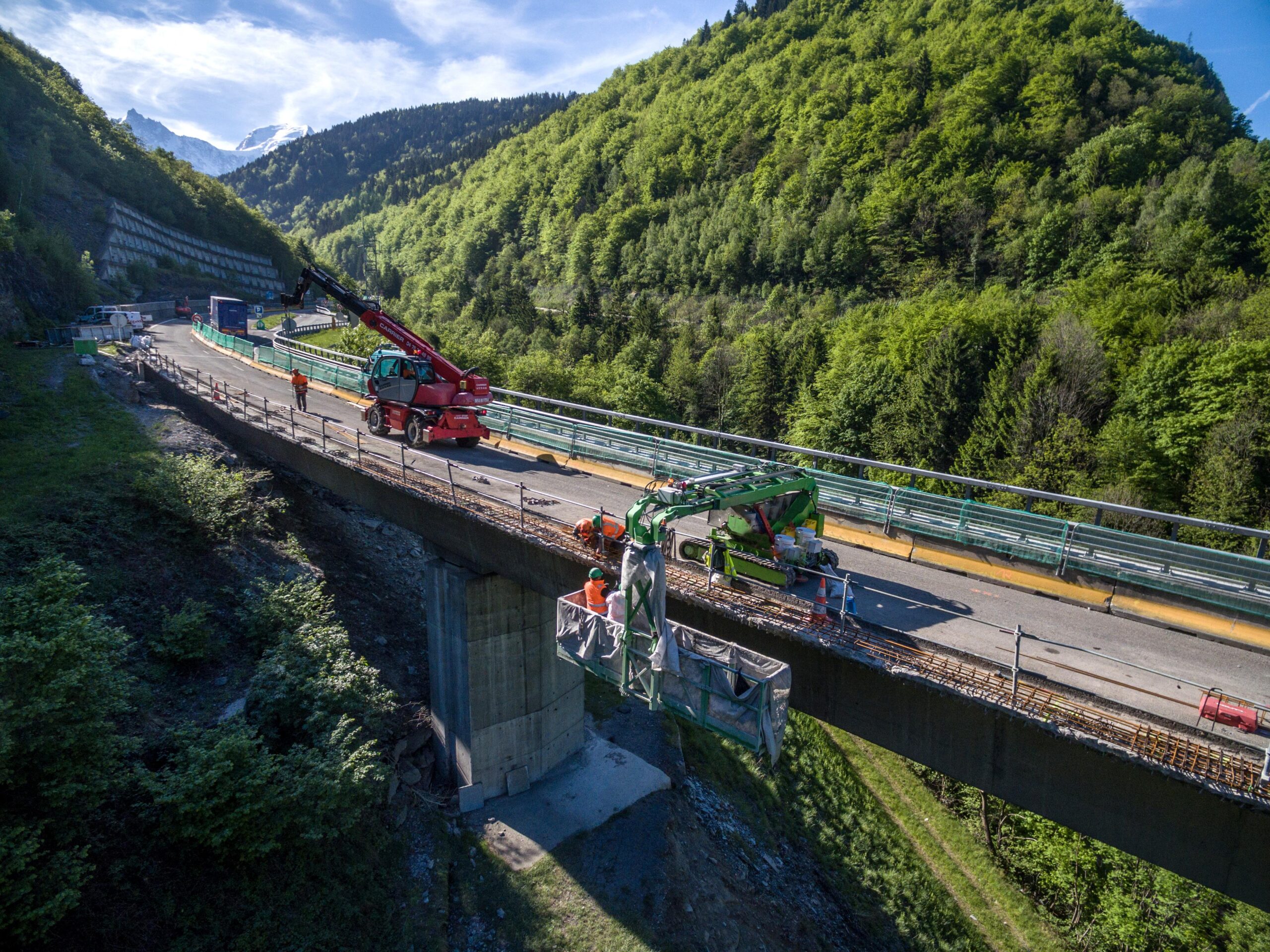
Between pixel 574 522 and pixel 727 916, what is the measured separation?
10.4m

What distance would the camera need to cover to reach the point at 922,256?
69.4 metres

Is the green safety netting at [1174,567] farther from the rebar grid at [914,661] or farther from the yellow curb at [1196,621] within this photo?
the rebar grid at [914,661]

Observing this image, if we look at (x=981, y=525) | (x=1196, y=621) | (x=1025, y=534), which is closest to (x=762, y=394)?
(x=981, y=525)

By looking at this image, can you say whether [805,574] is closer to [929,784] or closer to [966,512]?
[966,512]

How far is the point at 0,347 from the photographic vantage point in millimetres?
34625

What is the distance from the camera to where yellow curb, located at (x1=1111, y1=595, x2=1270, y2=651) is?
1032 cm

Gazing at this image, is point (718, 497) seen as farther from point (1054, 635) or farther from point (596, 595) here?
point (1054, 635)

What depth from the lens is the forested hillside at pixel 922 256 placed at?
113 ft

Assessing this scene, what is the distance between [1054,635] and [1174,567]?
117 inches

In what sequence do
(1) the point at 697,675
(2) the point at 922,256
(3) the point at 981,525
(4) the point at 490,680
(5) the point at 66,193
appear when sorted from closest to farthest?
(1) the point at 697,675 < (3) the point at 981,525 < (4) the point at 490,680 < (2) the point at 922,256 < (5) the point at 66,193

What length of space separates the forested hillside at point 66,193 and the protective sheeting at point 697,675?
3313 centimetres

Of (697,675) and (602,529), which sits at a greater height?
(602,529)

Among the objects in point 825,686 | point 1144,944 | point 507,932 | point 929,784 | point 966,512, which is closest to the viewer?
point 825,686

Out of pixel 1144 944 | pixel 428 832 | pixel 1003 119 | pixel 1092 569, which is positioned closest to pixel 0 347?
pixel 428 832
